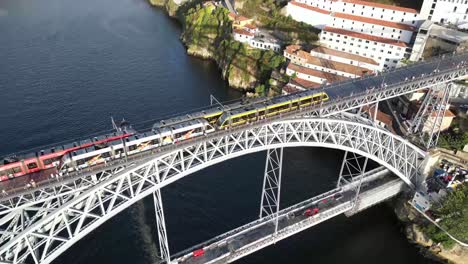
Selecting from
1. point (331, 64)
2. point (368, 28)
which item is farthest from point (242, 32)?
point (368, 28)

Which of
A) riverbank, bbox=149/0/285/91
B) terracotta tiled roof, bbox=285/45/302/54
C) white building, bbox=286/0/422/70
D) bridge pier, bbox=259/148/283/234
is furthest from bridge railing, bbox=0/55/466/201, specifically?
terracotta tiled roof, bbox=285/45/302/54

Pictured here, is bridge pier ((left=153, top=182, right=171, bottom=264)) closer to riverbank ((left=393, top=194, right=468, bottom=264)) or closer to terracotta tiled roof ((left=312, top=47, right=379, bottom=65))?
riverbank ((left=393, top=194, right=468, bottom=264))

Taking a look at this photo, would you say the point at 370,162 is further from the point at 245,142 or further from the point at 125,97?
the point at 125,97

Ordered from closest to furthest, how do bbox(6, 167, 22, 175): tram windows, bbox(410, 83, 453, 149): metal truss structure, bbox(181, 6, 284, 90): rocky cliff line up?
bbox(6, 167, 22, 175): tram windows < bbox(410, 83, 453, 149): metal truss structure < bbox(181, 6, 284, 90): rocky cliff

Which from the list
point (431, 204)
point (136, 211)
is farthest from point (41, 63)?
point (431, 204)

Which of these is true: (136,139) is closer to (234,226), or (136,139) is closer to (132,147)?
(132,147)
